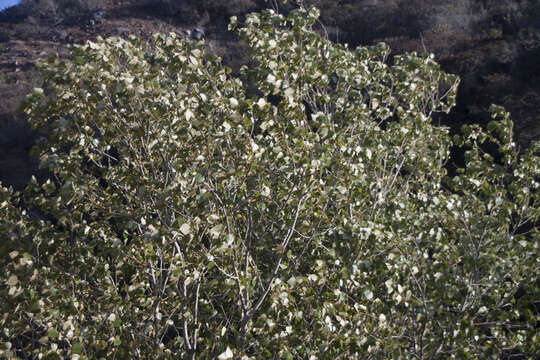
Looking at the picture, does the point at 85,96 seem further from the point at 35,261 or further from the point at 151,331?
the point at 151,331

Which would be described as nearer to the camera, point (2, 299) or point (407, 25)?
point (2, 299)

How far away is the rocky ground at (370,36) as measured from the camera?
34.9 ft

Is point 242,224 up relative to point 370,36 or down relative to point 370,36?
up

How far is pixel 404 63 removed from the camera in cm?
407

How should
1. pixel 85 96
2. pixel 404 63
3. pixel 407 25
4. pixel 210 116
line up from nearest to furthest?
1. pixel 85 96
2. pixel 210 116
3. pixel 404 63
4. pixel 407 25

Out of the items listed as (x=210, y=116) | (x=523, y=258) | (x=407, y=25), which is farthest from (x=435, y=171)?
(x=407, y=25)

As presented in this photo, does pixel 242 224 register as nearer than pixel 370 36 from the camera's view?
Yes

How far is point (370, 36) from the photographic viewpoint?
16.2 meters

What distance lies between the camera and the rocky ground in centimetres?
1063

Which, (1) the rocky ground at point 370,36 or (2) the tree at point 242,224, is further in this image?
(1) the rocky ground at point 370,36

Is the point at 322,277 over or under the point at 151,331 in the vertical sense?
over

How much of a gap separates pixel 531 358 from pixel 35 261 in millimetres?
3111

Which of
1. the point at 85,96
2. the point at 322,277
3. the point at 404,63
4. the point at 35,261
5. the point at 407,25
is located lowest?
the point at 407,25

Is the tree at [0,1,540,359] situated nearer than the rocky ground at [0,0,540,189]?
Yes
